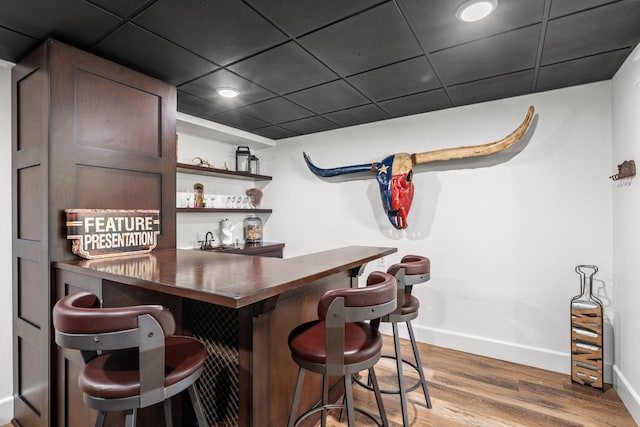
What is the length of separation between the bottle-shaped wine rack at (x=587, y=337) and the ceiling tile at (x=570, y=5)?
188 cm

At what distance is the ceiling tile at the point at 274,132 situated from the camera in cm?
400

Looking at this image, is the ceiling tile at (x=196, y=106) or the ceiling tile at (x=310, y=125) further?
the ceiling tile at (x=310, y=125)

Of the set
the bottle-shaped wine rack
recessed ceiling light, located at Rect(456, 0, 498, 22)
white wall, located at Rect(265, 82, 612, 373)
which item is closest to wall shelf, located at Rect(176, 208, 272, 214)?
white wall, located at Rect(265, 82, 612, 373)

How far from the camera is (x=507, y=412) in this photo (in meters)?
2.20

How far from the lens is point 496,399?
7.70 feet

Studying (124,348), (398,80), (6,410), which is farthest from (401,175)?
(6,410)

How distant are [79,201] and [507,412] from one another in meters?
3.11

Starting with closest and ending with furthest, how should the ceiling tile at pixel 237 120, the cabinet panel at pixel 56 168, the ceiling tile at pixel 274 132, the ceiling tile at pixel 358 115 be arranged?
the cabinet panel at pixel 56 168
the ceiling tile at pixel 358 115
the ceiling tile at pixel 237 120
the ceiling tile at pixel 274 132

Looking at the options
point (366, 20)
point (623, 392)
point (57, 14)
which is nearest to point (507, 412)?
point (623, 392)

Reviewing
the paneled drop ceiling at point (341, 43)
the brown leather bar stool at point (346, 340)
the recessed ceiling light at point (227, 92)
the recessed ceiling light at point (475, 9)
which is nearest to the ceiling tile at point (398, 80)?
the paneled drop ceiling at point (341, 43)

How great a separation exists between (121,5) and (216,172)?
2.30m

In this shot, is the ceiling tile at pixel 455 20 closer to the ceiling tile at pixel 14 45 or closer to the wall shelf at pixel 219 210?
the ceiling tile at pixel 14 45

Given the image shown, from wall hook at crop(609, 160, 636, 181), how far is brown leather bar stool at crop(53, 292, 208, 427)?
2.82 metres

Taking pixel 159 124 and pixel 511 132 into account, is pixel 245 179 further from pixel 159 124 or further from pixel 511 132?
pixel 511 132
